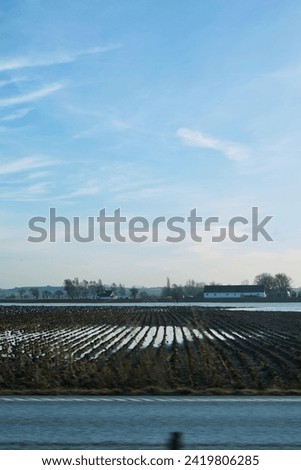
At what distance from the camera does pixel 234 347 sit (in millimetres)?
→ 34562

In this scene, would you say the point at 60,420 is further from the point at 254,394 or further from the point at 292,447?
the point at 254,394

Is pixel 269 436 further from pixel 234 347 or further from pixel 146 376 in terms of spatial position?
pixel 234 347

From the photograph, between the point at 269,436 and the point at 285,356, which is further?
the point at 285,356

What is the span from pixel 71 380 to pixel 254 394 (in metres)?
5.89

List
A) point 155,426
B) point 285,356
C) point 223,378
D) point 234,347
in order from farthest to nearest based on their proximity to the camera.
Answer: point 234,347
point 285,356
point 223,378
point 155,426

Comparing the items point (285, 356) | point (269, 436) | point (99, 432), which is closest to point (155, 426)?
point (99, 432)

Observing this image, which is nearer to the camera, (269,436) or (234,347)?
(269,436)

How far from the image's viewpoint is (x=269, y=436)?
9.86 meters
